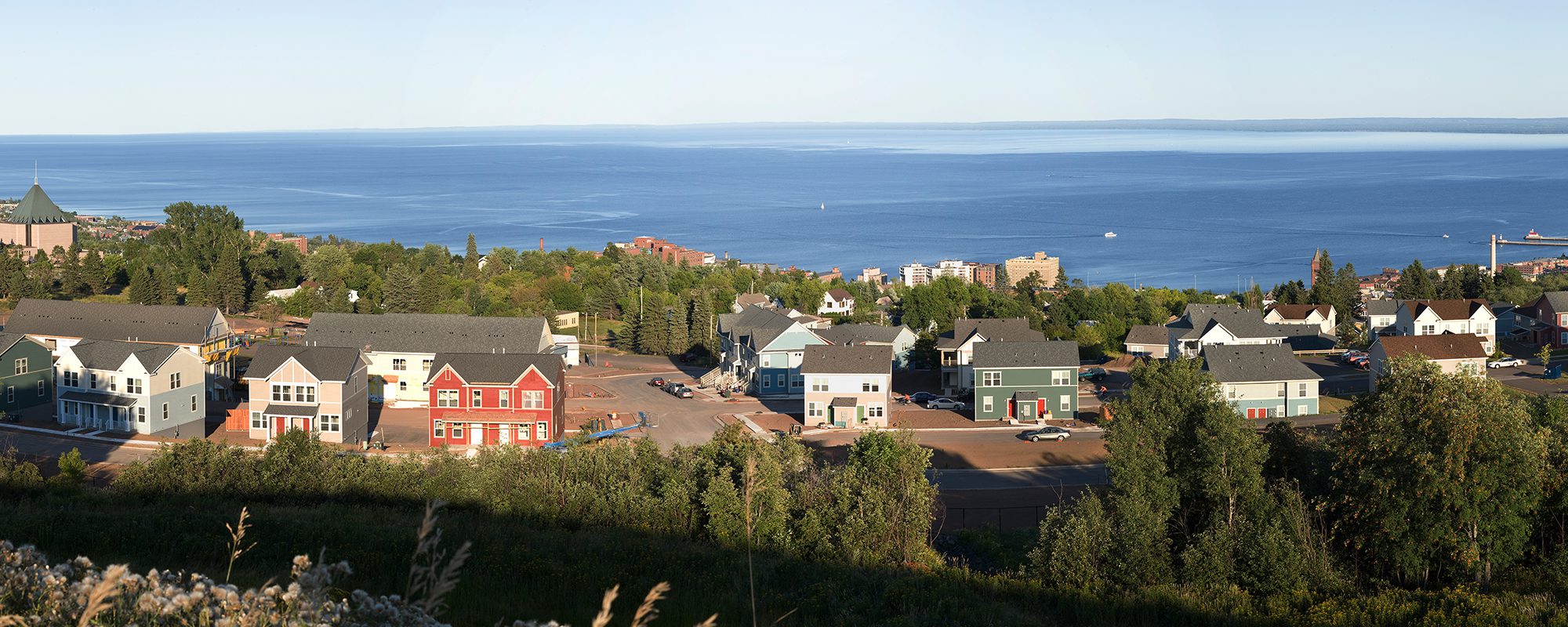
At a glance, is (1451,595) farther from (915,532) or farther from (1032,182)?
(1032,182)

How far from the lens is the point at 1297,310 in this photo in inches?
1988

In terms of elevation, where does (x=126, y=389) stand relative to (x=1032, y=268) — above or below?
below

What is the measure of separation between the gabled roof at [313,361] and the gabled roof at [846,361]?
11714 mm

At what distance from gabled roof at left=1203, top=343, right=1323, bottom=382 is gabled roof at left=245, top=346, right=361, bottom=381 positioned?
2300 cm

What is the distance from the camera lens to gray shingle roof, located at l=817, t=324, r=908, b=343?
40.1 metres

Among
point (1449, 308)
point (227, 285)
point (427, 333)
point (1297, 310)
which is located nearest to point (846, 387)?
point (427, 333)

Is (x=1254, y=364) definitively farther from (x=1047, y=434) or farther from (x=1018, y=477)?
(x=1018, y=477)

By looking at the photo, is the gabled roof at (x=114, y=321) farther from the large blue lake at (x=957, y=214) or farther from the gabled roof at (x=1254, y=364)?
the large blue lake at (x=957, y=214)

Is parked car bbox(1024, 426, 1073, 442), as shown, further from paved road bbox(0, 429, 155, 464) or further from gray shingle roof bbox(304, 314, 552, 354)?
paved road bbox(0, 429, 155, 464)

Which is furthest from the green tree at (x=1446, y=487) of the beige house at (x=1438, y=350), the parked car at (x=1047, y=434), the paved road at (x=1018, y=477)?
the beige house at (x=1438, y=350)

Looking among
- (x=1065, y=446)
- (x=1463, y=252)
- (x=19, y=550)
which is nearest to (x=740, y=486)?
(x=19, y=550)

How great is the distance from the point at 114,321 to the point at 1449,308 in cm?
4679

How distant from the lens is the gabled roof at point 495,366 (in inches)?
1112

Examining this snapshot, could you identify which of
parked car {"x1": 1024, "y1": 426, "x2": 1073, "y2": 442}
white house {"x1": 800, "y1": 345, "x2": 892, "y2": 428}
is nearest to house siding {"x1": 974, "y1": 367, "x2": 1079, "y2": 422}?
parked car {"x1": 1024, "y1": 426, "x2": 1073, "y2": 442}
